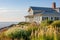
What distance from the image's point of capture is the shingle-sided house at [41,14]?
44125 mm

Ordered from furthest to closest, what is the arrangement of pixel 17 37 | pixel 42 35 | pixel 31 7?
1. pixel 31 7
2. pixel 17 37
3. pixel 42 35

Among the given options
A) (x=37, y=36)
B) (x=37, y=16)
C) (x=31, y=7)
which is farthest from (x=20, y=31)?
(x=31, y=7)

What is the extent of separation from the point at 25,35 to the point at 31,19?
116 ft

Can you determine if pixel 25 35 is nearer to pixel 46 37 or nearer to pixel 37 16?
pixel 46 37

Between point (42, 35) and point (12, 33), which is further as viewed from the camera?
point (12, 33)

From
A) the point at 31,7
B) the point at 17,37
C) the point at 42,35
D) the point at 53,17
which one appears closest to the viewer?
the point at 42,35

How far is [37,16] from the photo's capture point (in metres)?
45.6

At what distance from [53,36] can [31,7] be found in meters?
40.3

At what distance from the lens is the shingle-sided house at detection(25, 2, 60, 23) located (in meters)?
44.1

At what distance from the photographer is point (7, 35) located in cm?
1235

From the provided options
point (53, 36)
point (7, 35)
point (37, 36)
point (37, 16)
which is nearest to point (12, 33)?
point (7, 35)

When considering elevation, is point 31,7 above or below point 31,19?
above

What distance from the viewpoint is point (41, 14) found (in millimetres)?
43875

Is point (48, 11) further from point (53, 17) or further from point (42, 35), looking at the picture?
point (42, 35)
